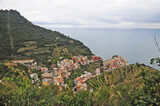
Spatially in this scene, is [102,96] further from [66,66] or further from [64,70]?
[66,66]

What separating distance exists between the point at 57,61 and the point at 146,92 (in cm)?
2238

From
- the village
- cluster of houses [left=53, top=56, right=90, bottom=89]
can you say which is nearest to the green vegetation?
the village

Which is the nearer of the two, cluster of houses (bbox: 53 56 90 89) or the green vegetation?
the green vegetation

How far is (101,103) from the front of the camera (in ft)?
23.9

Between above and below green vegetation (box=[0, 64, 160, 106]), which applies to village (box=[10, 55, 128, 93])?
below

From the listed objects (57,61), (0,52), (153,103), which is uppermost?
(153,103)

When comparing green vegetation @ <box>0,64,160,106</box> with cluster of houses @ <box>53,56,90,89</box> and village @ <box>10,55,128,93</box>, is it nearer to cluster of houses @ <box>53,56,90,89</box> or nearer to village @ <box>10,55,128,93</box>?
village @ <box>10,55,128,93</box>

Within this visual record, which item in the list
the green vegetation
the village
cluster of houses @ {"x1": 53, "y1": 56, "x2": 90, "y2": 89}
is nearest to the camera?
the green vegetation

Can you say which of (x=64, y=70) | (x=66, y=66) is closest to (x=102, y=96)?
(x=64, y=70)

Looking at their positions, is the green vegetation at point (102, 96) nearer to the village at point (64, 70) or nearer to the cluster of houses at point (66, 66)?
the village at point (64, 70)

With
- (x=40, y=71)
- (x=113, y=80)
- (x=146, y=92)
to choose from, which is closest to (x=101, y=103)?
(x=146, y=92)

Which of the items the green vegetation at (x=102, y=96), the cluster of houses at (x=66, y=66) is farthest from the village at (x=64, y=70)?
the green vegetation at (x=102, y=96)

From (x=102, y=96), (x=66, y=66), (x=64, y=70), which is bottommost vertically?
(x=64, y=70)

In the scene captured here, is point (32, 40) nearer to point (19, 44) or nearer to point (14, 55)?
point (19, 44)
